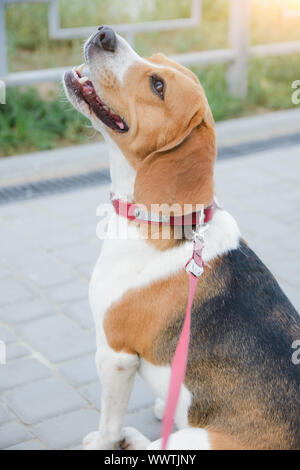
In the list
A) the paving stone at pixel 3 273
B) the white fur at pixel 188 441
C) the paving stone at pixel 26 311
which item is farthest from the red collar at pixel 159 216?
the paving stone at pixel 3 273

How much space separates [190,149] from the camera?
2850mm

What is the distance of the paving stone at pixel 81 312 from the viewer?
4.46m

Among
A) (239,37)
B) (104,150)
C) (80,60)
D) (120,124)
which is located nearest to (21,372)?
(120,124)

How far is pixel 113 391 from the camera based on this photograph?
123 inches

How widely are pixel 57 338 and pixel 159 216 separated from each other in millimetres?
1635

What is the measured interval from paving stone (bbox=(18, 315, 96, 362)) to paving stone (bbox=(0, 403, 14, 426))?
1.66 feet

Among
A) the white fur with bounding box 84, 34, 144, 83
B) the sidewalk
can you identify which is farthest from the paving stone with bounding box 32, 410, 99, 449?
the white fur with bounding box 84, 34, 144, 83

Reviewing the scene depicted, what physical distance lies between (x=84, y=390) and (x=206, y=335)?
119 cm

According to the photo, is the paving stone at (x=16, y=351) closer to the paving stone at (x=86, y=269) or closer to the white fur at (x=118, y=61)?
the paving stone at (x=86, y=269)

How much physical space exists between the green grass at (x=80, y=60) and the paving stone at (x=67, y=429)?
4132 millimetres

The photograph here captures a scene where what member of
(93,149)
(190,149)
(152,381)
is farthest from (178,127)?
(93,149)

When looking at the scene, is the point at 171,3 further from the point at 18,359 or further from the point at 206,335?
the point at 206,335

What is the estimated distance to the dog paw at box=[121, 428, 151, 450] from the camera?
3307 millimetres

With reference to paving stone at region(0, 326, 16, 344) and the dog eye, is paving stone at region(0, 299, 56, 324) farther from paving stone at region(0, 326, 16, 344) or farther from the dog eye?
the dog eye
